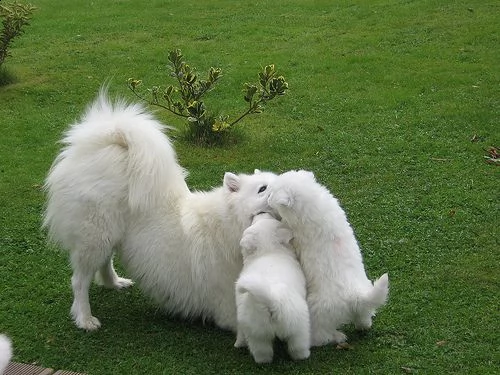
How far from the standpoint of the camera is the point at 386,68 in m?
10.5

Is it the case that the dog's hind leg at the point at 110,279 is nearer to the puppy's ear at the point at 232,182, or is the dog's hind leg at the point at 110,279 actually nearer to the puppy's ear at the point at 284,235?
the puppy's ear at the point at 232,182

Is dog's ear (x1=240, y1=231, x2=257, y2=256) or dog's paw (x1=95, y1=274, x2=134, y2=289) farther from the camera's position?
dog's paw (x1=95, y1=274, x2=134, y2=289)

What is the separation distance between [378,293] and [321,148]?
388 cm

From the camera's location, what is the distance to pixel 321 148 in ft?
25.5

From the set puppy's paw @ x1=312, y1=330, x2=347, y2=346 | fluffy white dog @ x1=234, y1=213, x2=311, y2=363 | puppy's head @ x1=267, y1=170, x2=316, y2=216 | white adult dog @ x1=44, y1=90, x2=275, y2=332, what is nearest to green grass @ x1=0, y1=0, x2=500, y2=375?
puppy's paw @ x1=312, y1=330, x2=347, y2=346

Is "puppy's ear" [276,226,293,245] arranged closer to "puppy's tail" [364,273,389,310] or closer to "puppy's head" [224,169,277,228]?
"puppy's head" [224,169,277,228]

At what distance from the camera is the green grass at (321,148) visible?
4426 mm

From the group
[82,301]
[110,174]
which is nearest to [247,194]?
[110,174]

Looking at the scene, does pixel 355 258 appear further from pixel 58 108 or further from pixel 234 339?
pixel 58 108

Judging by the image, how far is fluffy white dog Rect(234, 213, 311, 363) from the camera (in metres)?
3.84

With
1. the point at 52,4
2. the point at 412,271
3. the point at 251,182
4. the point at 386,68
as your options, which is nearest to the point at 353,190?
the point at 412,271

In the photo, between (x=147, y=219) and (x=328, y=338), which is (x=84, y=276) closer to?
(x=147, y=219)

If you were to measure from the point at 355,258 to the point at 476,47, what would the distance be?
784 cm

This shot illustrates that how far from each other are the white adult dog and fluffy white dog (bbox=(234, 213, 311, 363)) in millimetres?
233
